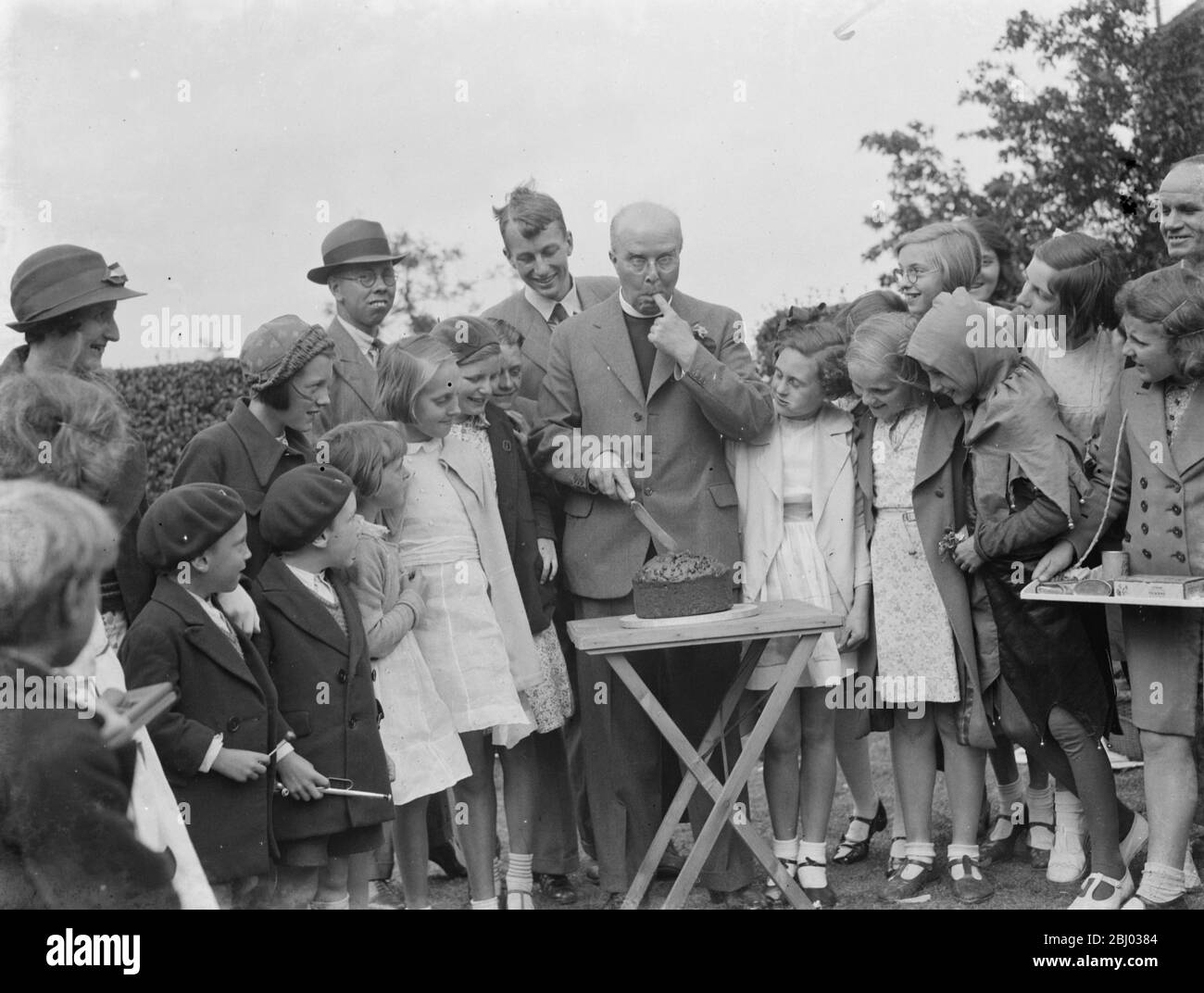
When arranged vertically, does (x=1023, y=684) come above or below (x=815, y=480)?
below

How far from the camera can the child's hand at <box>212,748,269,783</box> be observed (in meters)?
4.17

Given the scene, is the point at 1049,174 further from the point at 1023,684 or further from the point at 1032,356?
the point at 1023,684

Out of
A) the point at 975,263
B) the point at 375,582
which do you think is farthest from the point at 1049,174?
the point at 375,582

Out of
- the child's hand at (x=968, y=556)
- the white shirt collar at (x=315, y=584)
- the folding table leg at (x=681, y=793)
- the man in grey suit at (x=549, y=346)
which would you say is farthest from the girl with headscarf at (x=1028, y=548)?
the white shirt collar at (x=315, y=584)

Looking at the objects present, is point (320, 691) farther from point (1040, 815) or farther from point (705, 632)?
point (1040, 815)

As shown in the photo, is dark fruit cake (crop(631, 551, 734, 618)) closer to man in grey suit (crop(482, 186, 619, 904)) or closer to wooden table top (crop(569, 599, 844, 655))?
wooden table top (crop(569, 599, 844, 655))

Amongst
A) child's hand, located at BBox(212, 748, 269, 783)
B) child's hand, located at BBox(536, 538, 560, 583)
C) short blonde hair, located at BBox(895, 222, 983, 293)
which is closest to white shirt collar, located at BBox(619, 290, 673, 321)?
child's hand, located at BBox(536, 538, 560, 583)

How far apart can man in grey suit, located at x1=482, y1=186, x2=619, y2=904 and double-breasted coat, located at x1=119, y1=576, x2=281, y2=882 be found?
1.70 meters

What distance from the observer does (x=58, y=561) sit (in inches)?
150

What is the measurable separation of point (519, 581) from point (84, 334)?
1818mm

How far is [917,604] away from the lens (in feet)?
18.3

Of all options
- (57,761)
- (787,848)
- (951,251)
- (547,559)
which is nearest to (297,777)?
(57,761)

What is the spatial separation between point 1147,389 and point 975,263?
1100mm

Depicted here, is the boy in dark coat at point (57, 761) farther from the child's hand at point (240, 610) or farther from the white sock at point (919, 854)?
the white sock at point (919, 854)
